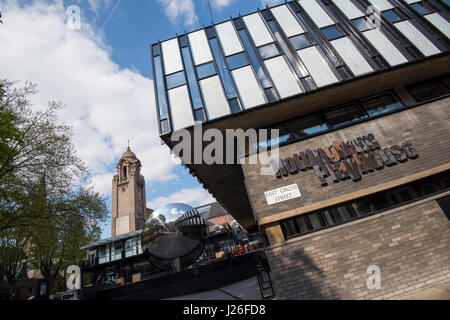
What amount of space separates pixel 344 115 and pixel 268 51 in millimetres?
4787

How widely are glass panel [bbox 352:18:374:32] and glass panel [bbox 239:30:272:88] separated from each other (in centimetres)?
525

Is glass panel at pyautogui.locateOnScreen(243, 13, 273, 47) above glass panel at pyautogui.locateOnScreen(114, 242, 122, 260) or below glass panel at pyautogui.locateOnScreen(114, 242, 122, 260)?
above

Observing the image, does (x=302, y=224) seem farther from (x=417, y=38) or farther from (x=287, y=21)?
(x=287, y=21)

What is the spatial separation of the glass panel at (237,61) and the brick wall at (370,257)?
8203 mm

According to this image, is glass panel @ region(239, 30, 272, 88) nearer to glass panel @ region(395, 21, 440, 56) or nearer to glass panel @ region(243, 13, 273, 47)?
glass panel @ region(243, 13, 273, 47)

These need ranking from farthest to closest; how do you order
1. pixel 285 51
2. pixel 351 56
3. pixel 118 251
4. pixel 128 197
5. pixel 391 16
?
pixel 128 197 → pixel 118 251 → pixel 391 16 → pixel 285 51 → pixel 351 56

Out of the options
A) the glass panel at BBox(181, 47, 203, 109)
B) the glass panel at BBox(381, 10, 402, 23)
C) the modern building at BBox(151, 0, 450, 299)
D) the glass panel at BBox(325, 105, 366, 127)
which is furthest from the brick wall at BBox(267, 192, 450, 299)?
the glass panel at BBox(381, 10, 402, 23)

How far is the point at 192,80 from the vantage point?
35.2ft

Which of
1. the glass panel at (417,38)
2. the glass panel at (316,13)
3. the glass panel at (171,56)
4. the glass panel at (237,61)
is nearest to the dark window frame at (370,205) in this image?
the glass panel at (417,38)

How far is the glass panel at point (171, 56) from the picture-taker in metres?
11.4

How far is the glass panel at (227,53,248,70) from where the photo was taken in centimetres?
1060

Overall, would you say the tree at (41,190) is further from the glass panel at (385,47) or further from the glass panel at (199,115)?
the glass panel at (385,47)

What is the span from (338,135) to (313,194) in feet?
9.51

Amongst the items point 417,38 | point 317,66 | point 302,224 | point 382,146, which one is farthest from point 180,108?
point 417,38
